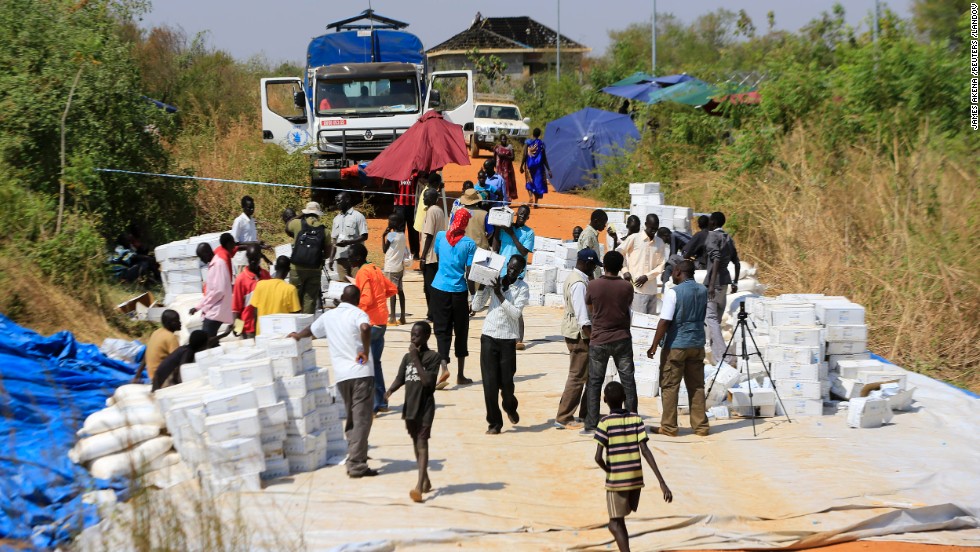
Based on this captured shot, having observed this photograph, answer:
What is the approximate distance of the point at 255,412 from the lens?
8.05 meters

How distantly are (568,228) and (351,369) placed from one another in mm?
14932

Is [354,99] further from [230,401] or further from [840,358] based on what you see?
[230,401]

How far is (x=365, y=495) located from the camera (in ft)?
26.5

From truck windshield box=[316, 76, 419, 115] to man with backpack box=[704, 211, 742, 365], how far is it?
40.1 ft

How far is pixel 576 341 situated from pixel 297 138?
579 inches

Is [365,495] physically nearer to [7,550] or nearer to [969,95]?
[7,550]

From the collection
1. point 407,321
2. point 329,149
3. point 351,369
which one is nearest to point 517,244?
point 407,321

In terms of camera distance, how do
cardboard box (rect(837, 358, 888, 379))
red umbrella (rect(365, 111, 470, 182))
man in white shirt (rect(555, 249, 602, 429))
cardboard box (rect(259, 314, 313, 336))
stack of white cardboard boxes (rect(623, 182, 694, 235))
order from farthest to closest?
red umbrella (rect(365, 111, 470, 182)) < stack of white cardboard boxes (rect(623, 182, 694, 235)) < cardboard box (rect(837, 358, 888, 379)) < man in white shirt (rect(555, 249, 602, 429)) < cardboard box (rect(259, 314, 313, 336))

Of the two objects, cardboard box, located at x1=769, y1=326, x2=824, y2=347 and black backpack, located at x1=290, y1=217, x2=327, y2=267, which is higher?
black backpack, located at x1=290, y1=217, x2=327, y2=267

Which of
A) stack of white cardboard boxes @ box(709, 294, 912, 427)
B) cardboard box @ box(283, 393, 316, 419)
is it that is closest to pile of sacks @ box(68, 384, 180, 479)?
cardboard box @ box(283, 393, 316, 419)

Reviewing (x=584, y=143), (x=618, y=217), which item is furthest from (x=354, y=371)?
(x=584, y=143)

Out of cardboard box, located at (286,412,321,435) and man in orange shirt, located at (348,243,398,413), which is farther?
man in orange shirt, located at (348,243,398,413)

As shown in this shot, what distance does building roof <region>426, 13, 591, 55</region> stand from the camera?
72688 mm

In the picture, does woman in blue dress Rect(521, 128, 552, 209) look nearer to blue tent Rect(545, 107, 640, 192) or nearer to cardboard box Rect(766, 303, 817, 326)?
blue tent Rect(545, 107, 640, 192)
